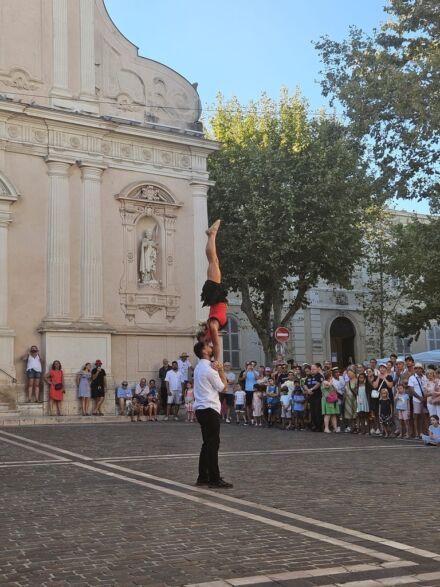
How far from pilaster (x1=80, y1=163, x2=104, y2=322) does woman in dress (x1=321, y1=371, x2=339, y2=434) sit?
8.96 meters

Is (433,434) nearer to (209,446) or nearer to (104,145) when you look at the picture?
(209,446)

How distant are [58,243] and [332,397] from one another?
10.6 metres

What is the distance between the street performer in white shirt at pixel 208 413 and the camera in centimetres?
917

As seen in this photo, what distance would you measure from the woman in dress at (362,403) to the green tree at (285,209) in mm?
11945

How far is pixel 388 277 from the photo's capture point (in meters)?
41.8

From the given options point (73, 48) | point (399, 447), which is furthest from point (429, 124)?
point (73, 48)

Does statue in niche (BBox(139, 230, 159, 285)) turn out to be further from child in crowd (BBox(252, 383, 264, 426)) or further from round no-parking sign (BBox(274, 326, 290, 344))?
child in crowd (BBox(252, 383, 264, 426))

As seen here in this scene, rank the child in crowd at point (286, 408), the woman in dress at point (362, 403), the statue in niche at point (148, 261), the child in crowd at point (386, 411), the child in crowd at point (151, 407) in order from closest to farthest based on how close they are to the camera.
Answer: the child in crowd at point (386, 411)
the woman in dress at point (362, 403)
the child in crowd at point (286, 408)
the child in crowd at point (151, 407)
the statue in niche at point (148, 261)

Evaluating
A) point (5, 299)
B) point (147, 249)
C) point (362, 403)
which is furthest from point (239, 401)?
point (5, 299)

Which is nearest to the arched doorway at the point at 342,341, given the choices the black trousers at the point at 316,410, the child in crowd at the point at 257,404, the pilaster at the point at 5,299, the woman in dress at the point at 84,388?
the woman in dress at the point at 84,388

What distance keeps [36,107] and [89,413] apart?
32.0ft

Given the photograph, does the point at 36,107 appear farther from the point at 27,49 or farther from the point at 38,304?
the point at 38,304

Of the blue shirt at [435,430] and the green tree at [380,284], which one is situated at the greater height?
the green tree at [380,284]

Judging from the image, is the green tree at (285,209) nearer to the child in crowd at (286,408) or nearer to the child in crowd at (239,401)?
the child in crowd at (239,401)
